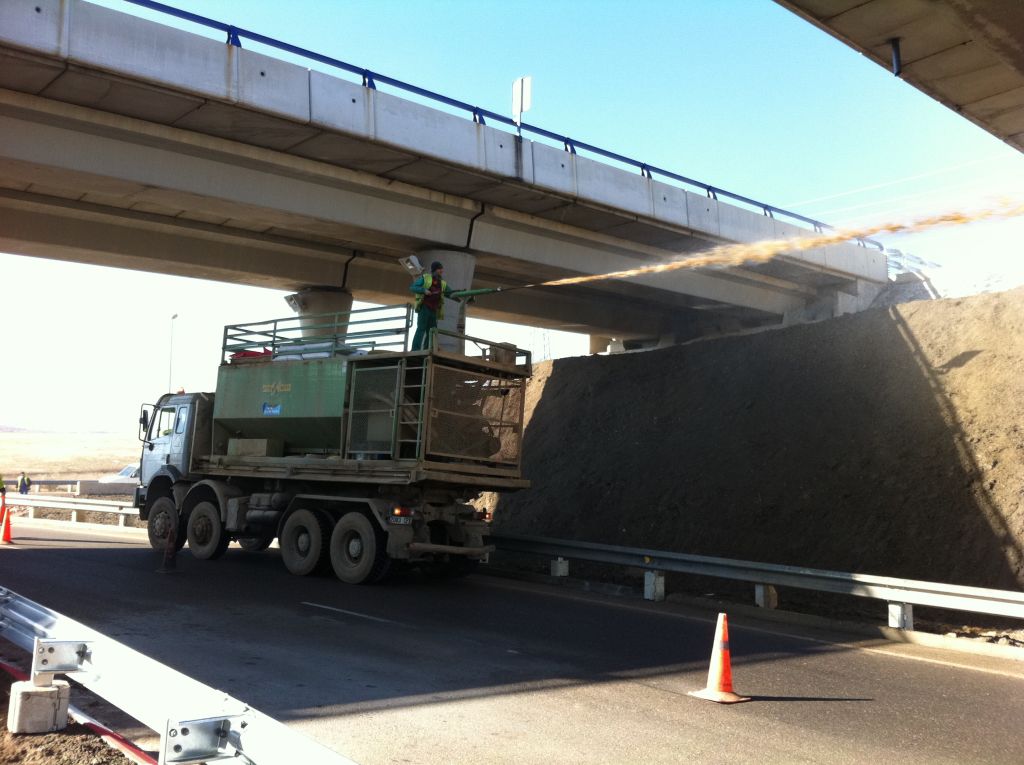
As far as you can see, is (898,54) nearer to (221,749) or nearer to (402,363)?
(221,749)

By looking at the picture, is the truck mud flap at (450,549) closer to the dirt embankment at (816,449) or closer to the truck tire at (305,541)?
the truck tire at (305,541)

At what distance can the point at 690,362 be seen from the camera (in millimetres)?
24500

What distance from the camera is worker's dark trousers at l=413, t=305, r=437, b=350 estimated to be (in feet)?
48.0

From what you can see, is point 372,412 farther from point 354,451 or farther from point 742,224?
point 742,224

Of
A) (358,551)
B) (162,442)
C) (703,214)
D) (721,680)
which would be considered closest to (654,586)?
(358,551)

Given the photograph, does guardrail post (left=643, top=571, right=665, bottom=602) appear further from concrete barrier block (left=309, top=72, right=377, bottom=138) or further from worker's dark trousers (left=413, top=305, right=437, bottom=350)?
concrete barrier block (left=309, top=72, right=377, bottom=138)

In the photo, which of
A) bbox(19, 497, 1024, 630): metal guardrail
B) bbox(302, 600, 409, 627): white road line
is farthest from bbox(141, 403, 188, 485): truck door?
bbox(302, 600, 409, 627): white road line

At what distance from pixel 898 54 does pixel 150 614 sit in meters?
9.01

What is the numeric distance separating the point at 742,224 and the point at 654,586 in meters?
12.3

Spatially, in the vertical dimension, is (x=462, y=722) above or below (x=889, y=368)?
below

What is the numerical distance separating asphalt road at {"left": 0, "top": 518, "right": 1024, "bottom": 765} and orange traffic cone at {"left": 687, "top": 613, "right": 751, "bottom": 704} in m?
0.16

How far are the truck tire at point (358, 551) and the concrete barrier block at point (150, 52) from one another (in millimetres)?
6861

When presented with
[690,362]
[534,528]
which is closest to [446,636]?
[534,528]

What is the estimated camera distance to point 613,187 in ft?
65.7
